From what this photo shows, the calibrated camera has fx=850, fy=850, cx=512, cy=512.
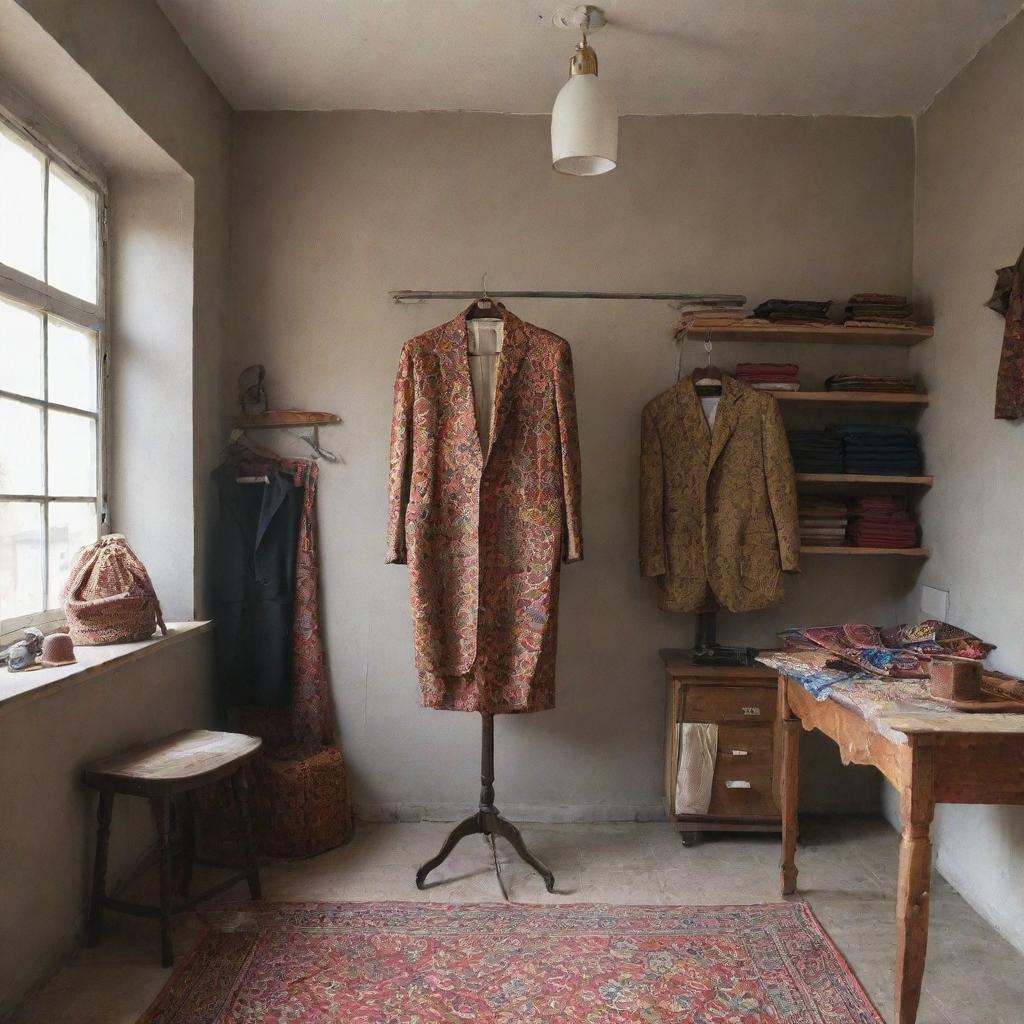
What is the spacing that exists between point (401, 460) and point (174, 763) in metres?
1.21

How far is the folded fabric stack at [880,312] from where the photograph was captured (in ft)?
11.0

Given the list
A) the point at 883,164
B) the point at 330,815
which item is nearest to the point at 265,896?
the point at 330,815

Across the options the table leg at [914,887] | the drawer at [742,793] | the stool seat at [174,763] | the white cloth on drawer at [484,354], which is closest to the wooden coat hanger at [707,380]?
the white cloth on drawer at [484,354]

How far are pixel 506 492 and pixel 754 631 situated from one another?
1.37 meters

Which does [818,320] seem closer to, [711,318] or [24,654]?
[711,318]

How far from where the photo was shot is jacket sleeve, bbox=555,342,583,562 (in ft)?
9.69

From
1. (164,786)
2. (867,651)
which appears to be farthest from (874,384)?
(164,786)

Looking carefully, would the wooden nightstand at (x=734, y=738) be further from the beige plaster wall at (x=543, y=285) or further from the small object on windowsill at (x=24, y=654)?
the small object on windowsill at (x=24, y=654)

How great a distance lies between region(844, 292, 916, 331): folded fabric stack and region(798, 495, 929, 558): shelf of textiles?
693 millimetres

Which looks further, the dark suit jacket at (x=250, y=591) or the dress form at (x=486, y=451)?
the dark suit jacket at (x=250, y=591)

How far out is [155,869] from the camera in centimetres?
301

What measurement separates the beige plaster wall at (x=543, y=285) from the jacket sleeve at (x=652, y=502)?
0.20 metres

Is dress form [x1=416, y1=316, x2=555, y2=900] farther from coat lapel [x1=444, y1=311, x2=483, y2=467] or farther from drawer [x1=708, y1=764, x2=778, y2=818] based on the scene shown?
drawer [x1=708, y1=764, x2=778, y2=818]

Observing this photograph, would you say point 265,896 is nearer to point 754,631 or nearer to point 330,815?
point 330,815
